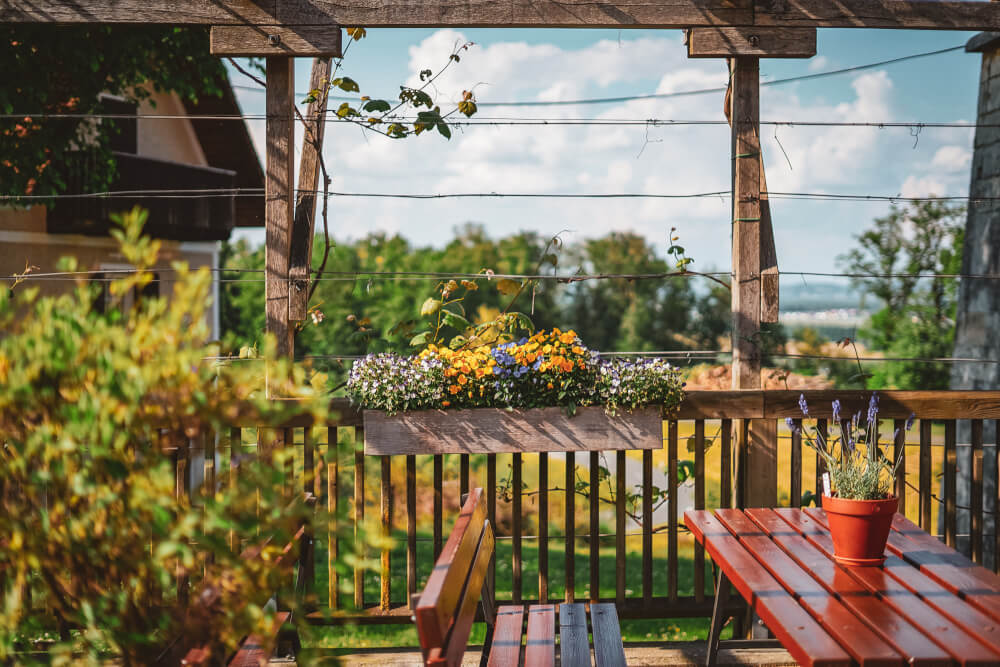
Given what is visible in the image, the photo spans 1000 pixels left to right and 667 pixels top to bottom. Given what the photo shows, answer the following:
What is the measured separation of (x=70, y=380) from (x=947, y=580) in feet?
6.18

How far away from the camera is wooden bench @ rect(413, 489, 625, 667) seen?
1.38 m

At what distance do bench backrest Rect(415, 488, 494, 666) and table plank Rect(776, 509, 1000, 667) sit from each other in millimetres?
883

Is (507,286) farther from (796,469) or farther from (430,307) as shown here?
(796,469)

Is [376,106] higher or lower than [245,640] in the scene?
higher

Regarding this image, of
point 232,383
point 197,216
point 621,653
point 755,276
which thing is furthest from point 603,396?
point 197,216

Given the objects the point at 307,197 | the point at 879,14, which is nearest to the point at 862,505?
the point at 879,14

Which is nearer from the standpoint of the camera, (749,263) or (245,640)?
(245,640)

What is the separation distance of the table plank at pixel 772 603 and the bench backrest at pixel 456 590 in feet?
1.99

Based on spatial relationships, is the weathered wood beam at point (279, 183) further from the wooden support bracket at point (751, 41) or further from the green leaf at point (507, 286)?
the wooden support bracket at point (751, 41)

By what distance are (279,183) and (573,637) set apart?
1.90m

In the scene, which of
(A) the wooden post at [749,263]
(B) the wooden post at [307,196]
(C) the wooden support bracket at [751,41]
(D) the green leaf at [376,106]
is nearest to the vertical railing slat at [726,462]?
(A) the wooden post at [749,263]

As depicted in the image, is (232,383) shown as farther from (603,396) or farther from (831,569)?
(603,396)

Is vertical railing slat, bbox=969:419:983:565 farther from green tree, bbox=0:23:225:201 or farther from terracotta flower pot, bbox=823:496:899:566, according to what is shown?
green tree, bbox=0:23:225:201

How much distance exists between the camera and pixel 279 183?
9.93ft
